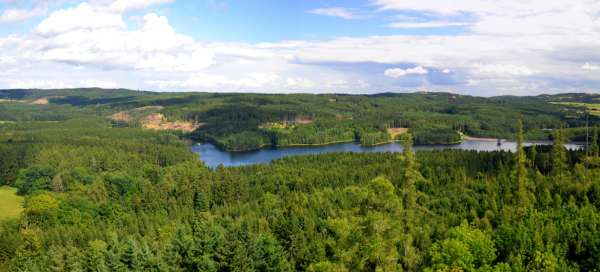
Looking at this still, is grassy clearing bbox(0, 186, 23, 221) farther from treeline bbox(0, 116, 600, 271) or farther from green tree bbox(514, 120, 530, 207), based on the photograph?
green tree bbox(514, 120, 530, 207)

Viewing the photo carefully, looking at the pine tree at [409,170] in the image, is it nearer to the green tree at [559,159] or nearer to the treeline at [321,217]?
the treeline at [321,217]

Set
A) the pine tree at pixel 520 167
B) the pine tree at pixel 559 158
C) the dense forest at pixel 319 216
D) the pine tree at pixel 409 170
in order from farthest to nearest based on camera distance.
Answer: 1. the pine tree at pixel 559 158
2. the pine tree at pixel 520 167
3. the pine tree at pixel 409 170
4. the dense forest at pixel 319 216

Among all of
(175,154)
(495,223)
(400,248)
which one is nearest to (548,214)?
(495,223)

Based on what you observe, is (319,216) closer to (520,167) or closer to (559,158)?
(520,167)

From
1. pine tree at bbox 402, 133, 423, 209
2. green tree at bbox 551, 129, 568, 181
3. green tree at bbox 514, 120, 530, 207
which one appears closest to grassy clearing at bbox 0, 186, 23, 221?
pine tree at bbox 402, 133, 423, 209

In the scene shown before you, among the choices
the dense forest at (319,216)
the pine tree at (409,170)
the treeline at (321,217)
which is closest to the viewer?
the treeline at (321,217)

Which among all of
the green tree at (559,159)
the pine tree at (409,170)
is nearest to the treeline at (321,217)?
the pine tree at (409,170)
